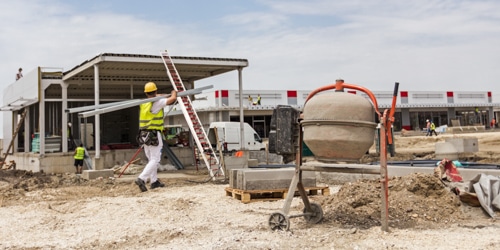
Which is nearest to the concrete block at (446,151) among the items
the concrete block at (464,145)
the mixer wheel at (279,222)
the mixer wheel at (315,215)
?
the concrete block at (464,145)

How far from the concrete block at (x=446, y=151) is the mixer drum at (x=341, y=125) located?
15.8 metres

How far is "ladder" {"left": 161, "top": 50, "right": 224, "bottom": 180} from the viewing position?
15.0 m

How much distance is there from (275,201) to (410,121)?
46.4 metres

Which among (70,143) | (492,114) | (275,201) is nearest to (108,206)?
(275,201)

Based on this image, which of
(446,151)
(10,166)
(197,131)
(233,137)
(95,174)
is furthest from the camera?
(233,137)

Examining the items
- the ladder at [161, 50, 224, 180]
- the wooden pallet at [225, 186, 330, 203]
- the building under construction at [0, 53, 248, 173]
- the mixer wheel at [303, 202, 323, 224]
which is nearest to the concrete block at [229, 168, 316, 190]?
the wooden pallet at [225, 186, 330, 203]

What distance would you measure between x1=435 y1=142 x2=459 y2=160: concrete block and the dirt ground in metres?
13.5

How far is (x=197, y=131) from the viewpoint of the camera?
54.6 feet

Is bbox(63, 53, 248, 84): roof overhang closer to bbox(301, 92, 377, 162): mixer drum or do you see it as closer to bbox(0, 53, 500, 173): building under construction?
bbox(0, 53, 500, 173): building under construction

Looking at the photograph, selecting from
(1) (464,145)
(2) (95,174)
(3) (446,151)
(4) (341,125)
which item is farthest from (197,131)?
(1) (464,145)

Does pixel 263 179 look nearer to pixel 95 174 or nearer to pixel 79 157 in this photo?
pixel 95 174

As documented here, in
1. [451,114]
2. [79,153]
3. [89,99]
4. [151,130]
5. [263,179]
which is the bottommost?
[263,179]

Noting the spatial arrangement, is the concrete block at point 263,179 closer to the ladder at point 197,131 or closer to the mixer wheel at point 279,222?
the mixer wheel at point 279,222

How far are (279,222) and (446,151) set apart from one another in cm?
1681
